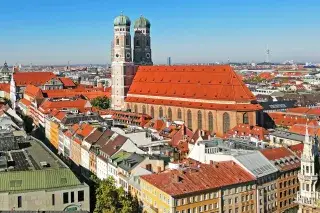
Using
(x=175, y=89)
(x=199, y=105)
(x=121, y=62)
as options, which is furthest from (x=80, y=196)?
(x=121, y=62)

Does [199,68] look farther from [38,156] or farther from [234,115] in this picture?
[38,156]

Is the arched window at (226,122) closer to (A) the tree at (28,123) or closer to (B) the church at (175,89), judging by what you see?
A: (B) the church at (175,89)

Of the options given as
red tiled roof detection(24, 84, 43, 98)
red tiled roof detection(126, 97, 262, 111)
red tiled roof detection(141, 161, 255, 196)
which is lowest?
red tiled roof detection(141, 161, 255, 196)

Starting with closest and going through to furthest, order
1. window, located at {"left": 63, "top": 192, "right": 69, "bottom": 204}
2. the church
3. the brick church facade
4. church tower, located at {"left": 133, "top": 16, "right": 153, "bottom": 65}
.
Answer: window, located at {"left": 63, "top": 192, "right": 69, "bottom": 204} → the brick church facade → the church → church tower, located at {"left": 133, "top": 16, "right": 153, "bottom": 65}

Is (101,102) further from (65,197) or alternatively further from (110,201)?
(65,197)

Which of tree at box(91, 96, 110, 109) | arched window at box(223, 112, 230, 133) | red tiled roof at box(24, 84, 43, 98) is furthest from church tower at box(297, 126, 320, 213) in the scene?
red tiled roof at box(24, 84, 43, 98)

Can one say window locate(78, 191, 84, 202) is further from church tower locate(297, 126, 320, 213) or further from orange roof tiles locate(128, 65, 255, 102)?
orange roof tiles locate(128, 65, 255, 102)
